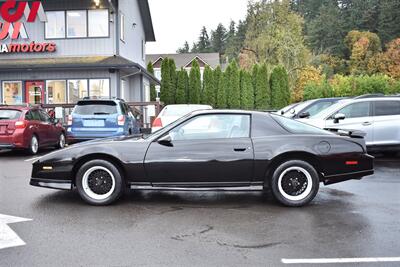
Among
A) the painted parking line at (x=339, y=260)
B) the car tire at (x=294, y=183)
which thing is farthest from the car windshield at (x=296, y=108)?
the painted parking line at (x=339, y=260)

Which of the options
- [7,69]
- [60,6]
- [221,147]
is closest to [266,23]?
[60,6]

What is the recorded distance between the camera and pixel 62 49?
2153 centimetres

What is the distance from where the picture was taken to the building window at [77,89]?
2095cm

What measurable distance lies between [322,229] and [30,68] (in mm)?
17694

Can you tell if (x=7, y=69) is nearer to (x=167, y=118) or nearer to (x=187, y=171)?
(x=167, y=118)

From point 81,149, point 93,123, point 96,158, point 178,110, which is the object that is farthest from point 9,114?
point 96,158

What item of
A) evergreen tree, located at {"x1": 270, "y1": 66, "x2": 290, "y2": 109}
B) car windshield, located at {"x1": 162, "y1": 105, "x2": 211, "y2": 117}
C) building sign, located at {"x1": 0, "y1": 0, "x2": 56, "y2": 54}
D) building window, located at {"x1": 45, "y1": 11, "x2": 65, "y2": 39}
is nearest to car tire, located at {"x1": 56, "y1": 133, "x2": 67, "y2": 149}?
car windshield, located at {"x1": 162, "y1": 105, "x2": 211, "y2": 117}

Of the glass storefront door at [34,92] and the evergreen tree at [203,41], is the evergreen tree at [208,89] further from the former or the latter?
the evergreen tree at [203,41]

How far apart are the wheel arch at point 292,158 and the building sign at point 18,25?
58.1 feet

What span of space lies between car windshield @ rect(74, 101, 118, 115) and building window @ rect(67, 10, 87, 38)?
9.74 m

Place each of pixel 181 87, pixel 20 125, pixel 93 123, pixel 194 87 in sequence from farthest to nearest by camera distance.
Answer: pixel 194 87
pixel 181 87
pixel 93 123
pixel 20 125

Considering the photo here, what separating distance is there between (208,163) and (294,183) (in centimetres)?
130

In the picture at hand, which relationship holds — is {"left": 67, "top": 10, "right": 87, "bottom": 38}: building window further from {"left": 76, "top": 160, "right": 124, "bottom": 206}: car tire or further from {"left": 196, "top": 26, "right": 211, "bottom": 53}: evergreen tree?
{"left": 196, "top": 26, "right": 211, "bottom": 53}: evergreen tree

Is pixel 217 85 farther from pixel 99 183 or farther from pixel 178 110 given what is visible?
pixel 99 183
